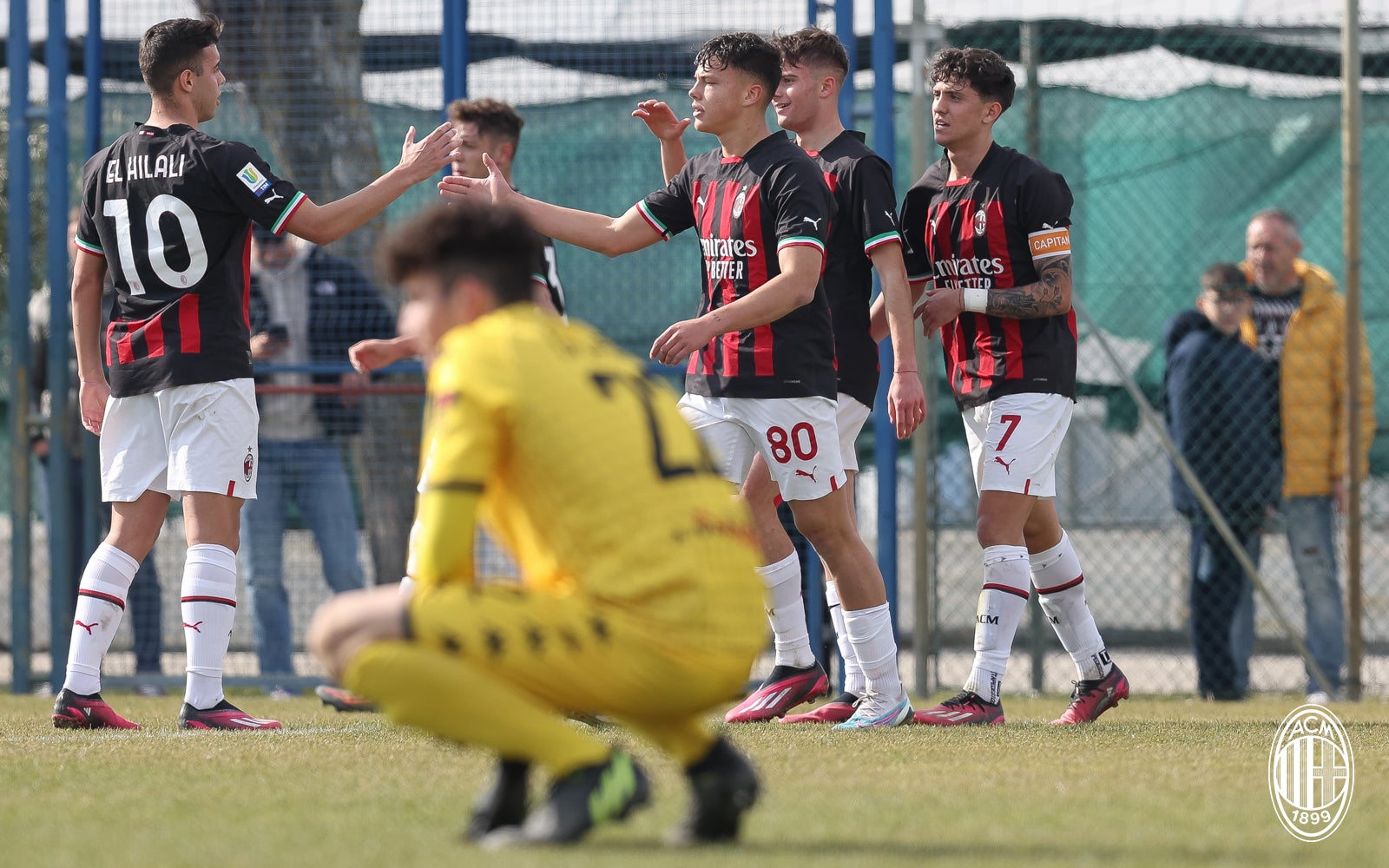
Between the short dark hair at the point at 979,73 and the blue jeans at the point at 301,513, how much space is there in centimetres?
372

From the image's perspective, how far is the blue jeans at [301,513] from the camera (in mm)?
7910

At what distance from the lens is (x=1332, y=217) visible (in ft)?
27.2

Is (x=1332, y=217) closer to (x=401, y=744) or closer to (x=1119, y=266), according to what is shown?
(x=1119, y=266)

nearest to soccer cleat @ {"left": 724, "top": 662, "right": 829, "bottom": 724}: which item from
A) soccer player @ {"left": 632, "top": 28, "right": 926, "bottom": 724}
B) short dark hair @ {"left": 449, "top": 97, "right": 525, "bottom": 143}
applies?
soccer player @ {"left": 632, "top": 28, "right": 926, "bottom": 724}

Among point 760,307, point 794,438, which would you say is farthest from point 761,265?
point 794,438

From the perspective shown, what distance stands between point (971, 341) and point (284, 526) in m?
3.82

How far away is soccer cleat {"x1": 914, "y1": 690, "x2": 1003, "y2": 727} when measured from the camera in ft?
18.0

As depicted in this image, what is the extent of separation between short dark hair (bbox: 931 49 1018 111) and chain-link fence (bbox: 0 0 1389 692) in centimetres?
184

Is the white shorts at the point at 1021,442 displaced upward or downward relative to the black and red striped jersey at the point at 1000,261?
Answer: downward

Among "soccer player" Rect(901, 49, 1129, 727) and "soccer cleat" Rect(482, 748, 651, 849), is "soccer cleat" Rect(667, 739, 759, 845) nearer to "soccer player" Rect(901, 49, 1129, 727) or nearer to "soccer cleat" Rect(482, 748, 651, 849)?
"soccer cleat" Rect(482, 748, 651, 849)

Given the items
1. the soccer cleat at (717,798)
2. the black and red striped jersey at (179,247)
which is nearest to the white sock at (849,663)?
the black and red striped jersey at (179,247)

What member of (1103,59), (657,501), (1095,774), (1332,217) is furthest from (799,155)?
(1332,217)

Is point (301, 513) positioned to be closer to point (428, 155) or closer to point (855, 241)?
point (428, 155)

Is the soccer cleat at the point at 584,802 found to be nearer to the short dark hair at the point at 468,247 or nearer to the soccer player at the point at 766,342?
the short dark hair at the point at 468,247
